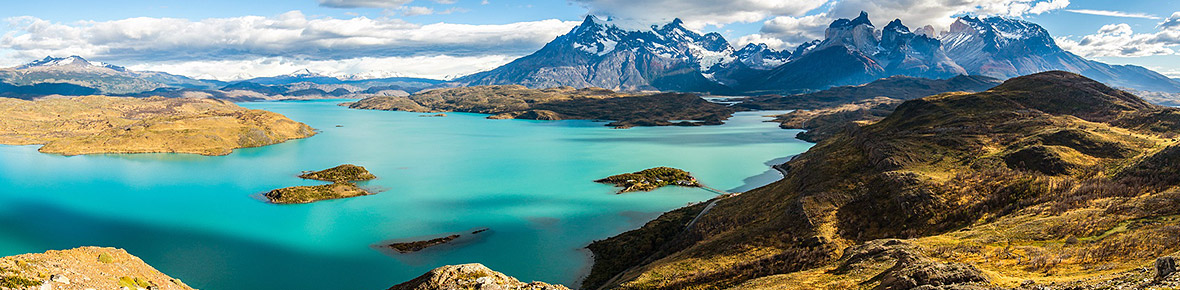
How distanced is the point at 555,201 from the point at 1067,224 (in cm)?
5428

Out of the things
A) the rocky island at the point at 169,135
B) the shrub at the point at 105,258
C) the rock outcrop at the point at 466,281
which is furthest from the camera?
the rocky island at the point at 169,135

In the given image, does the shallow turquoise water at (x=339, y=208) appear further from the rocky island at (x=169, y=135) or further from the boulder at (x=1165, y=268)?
the boulder at (x=1165, y=268)

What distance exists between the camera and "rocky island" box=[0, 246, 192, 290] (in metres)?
19.7

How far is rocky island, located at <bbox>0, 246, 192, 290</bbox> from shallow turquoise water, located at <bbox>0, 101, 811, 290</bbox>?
15739 millimetres

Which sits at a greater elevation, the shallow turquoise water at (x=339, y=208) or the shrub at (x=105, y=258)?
the shrub at (x=105, y=258)

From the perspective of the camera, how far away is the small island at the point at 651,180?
275 feet

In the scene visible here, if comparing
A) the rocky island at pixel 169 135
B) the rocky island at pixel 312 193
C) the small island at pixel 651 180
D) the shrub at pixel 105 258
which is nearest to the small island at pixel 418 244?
the shrub at pixel 105 258

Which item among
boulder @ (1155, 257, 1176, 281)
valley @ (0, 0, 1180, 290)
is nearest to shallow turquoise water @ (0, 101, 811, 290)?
valley @ (0, 0, 1180, 290)

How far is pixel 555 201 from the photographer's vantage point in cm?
7450

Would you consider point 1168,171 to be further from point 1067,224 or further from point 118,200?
point 118,200

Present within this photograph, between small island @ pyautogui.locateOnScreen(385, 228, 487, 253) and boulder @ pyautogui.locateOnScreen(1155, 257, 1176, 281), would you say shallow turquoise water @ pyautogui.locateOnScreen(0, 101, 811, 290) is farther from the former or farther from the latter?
boulder @ pyautogui.locateOnScreen(1155, 257, 1176, 281)

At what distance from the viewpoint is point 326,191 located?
257ft

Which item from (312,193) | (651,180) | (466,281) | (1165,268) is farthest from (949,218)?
(312,193)

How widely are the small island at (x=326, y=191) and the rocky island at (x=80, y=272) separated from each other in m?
48.3
